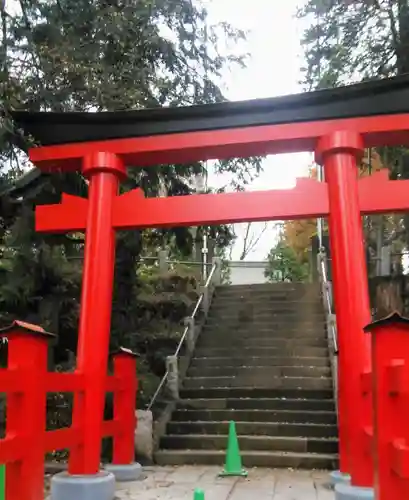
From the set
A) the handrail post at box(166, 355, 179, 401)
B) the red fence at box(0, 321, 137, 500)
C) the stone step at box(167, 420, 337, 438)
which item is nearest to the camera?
the red fence at box(0, 321, 137, 500)

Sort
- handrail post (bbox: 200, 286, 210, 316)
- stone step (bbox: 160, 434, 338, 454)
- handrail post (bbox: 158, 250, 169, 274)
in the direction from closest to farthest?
stone step (bbox: 160, 434, 338, 454) → handrail post (bbox: 200, 286, 210, 316) → handrail post (bbox: 158, 250, 169, 274)

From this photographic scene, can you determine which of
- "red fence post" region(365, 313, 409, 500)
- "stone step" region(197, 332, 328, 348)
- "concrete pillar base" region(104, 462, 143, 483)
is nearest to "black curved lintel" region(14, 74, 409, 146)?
"red fence post" region(365, 313, 409, 500)

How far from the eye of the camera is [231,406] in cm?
970

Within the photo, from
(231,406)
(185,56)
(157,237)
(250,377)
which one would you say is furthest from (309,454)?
(185,56)

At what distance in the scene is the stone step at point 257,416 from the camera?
29.8 feet

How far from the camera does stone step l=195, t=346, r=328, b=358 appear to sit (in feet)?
36.7

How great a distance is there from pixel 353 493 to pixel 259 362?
6060 millimetres

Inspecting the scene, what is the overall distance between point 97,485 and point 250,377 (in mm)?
5185

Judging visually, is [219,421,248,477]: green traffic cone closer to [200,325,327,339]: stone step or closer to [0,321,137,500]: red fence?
[0,321,137,500]: red fence

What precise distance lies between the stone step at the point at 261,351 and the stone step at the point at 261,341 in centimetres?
15

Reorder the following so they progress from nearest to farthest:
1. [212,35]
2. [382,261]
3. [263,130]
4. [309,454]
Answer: [263,130] → [309,454] → [212,35] → [382,261]

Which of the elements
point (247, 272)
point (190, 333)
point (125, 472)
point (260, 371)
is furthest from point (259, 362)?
point (247, 272)

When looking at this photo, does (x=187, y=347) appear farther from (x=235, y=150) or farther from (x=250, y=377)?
(x=235, y=150)

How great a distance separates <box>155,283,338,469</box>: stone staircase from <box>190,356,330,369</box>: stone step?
0.02m
